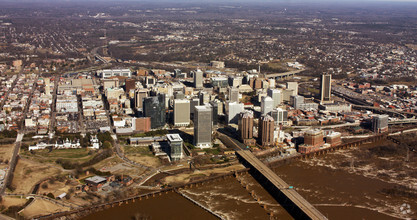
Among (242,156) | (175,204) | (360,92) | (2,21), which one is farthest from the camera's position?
(2,21)

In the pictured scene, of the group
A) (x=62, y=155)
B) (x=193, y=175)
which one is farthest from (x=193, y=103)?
(x=193, y=175)

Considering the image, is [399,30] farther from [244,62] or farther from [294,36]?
[244,62]

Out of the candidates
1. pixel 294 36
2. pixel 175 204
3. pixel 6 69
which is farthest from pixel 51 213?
pixel 294 36

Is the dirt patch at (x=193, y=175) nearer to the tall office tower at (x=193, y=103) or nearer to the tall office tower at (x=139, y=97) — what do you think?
the tall office tower at (x=193, y=103)

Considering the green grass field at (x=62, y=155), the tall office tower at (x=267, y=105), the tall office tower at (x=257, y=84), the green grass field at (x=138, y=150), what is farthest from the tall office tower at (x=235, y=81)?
the green grass field at (x=62, y=155)

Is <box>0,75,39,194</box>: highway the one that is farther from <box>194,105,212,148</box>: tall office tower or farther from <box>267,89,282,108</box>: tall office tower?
<box>267,89,282,108</box>: tall office tower

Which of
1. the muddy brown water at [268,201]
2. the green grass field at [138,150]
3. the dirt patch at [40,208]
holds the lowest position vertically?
the muddy brown water at [268,201]

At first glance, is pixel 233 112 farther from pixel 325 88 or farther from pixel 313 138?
pixel 325 88
